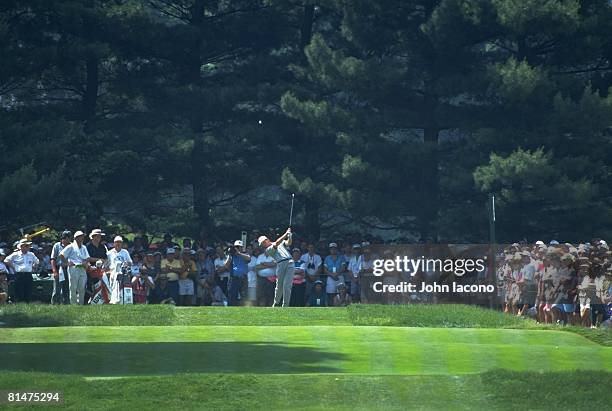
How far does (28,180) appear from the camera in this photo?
Answer: 39.3m

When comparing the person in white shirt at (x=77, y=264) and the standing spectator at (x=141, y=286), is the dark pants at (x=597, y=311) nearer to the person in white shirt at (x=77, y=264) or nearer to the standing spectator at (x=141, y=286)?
the person in white shirt at (x=77, y=264)

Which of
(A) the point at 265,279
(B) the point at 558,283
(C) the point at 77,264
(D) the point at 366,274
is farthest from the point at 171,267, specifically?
(B) the point at 558,283

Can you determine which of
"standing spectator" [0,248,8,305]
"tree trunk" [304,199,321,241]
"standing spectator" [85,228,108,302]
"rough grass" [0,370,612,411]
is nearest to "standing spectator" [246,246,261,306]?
"standing spectator" [85,228,108,302]

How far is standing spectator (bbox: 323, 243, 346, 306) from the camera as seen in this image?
109 feet

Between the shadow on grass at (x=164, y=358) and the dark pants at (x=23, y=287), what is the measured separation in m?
9.44

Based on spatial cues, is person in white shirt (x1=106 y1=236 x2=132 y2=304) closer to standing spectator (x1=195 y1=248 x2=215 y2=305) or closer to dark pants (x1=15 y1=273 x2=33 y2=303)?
dark pants (x1=15 y1=273 x2=33 y2=303)

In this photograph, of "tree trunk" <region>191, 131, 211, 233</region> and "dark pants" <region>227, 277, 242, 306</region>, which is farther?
"tree trunk" <region>191, 131, 211, 233</region>

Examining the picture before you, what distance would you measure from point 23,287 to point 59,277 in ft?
3.68

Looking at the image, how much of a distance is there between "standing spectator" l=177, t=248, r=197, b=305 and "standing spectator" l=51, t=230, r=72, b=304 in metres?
3.09

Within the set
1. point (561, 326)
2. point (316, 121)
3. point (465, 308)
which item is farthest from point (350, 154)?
point (561, 326)

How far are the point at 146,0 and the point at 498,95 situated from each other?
45.5 feet

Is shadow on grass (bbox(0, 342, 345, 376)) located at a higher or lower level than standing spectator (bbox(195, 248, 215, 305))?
lower

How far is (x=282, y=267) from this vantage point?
31.0m

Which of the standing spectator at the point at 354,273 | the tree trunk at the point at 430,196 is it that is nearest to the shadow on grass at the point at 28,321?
the standing spectator at the point at 354,273
